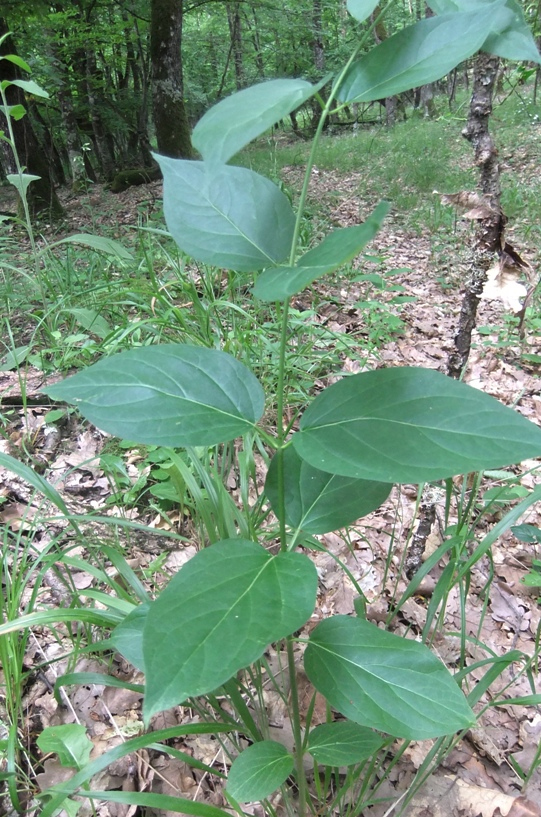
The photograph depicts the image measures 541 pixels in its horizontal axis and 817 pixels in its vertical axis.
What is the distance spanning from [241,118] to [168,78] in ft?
20.7

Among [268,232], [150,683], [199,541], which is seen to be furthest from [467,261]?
[150,683]

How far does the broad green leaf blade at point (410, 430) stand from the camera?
18.7 inches

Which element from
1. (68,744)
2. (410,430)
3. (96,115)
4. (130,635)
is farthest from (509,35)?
(96,115)

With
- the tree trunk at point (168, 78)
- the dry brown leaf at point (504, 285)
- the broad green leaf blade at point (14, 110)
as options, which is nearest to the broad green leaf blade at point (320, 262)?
the dry brown leaf at point (504, 285)

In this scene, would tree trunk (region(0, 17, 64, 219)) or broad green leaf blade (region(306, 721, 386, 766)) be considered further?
tree trunk (region(0, 17, 64, 219))

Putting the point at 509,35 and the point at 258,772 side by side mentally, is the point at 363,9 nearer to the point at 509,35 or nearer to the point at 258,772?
the point at 509,35

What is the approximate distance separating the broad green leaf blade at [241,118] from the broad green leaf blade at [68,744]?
38.9 inches

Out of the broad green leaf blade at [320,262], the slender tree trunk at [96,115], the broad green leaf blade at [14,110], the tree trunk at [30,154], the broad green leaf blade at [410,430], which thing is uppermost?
the slender tree trunk at [96,115]

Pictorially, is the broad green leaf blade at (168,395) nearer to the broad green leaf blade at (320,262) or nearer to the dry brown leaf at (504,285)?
the broad green leaf blade at (320,262)

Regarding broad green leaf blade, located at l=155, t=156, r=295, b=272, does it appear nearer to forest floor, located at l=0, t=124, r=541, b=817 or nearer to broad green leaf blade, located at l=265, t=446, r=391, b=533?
broad green leaf blade, located at l=265, t=446, r=391, b=533

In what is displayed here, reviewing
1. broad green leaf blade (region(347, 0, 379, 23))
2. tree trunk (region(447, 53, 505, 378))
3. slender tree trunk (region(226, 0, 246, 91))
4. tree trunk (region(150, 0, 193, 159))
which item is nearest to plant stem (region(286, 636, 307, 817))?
broad green leaf blade (region(347, 0, 379, 23))

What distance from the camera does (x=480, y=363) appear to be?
2.64m

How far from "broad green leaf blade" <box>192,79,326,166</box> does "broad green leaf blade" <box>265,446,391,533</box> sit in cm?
39

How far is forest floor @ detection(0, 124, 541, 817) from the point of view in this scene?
3.35 ft
